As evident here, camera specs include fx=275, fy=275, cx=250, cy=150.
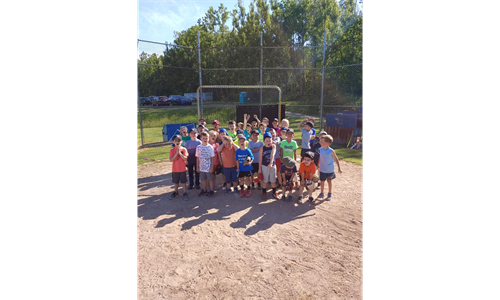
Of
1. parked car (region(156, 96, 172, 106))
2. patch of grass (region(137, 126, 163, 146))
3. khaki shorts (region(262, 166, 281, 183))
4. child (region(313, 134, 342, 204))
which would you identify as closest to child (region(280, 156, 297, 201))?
khaki shorts (region(262, 166, 281, 183))

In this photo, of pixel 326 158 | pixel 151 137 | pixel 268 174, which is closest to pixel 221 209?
pixel 268 174

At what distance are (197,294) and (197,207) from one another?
2832 mm

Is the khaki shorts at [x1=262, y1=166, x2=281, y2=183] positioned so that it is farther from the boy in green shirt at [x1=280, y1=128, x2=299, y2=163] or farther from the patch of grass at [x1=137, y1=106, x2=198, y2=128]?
the patch of grass at [x1=137, y1=106, x2=198, y2=128]

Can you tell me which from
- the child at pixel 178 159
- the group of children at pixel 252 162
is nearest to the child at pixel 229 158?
the group of children at pixel 252 162

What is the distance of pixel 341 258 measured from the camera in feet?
13.9

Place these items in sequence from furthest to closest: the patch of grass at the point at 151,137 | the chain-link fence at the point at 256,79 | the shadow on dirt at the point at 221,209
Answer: the chain-link fence at the point at 256,79 < the patch of grass at the point at 151,137 < the shadow on dirt at the point at 221,209

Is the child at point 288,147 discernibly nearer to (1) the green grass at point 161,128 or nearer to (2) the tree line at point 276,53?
(1) the green grass at point 161,128

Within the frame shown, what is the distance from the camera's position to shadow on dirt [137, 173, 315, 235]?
5523mm

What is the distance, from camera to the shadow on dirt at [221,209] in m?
5.52

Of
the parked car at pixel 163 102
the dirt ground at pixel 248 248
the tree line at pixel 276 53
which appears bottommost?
the dirt ground at pixel 248 248

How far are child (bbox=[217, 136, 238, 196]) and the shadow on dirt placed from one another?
43cm

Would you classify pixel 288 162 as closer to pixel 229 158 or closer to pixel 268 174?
pixel 268 174

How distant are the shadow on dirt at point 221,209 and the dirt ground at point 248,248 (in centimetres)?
2
